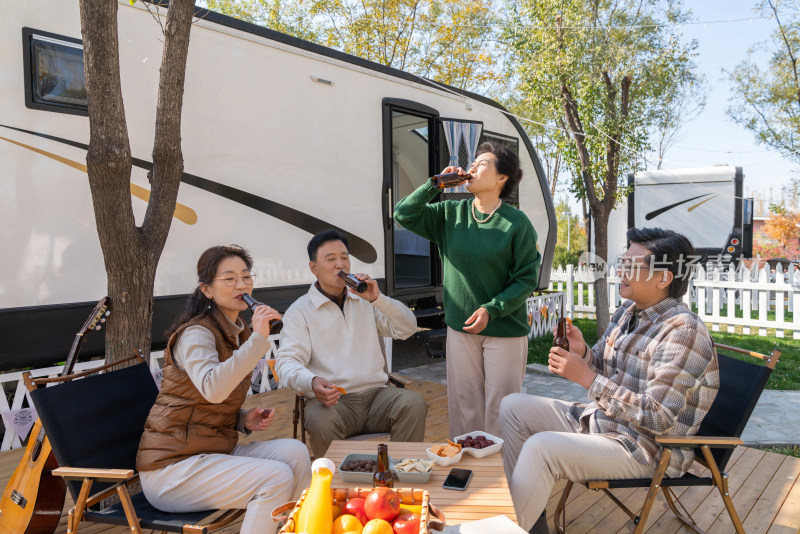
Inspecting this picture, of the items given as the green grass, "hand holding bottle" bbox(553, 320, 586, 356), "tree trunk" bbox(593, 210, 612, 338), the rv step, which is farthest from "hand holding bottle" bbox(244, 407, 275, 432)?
"tree trunk" bbox(593, 210, 612, 338)

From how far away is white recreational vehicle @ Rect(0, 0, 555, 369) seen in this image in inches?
125

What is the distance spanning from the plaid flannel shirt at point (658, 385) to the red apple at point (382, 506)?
94 centimetres

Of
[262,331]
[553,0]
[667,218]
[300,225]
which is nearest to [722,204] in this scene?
[667,218]

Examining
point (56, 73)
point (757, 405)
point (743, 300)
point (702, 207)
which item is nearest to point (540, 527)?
point (757, 405)

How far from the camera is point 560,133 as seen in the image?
7.03m

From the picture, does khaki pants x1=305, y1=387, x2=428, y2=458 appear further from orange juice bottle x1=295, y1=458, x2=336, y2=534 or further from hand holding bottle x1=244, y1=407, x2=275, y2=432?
orange juice bottle x1=295, y1=458, x2=336, y2=534

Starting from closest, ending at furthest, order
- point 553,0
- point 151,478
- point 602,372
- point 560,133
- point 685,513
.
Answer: point 151,478 → point 602,372 → point 685,513 → point 553,0 → point 560,133

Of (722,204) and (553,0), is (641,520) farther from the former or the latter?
(722,204)

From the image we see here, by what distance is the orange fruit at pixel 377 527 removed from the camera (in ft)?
4.45

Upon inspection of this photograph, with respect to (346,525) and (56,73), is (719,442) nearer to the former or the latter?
(346,525)

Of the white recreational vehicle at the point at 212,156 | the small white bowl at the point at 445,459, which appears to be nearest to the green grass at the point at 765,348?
the white recreational vehicle at the point at 212,156

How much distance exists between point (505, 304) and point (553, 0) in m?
4.31

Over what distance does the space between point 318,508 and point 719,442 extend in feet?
4.90

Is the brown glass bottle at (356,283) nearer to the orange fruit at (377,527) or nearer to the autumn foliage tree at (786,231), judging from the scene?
the orange fruit at (377,527)
